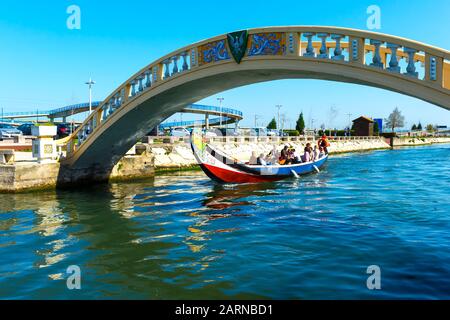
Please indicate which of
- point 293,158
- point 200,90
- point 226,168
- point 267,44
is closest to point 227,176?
point 226,168

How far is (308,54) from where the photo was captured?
9.68 metres

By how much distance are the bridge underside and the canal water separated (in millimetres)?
2909

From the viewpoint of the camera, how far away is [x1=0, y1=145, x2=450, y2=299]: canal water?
5.84 m

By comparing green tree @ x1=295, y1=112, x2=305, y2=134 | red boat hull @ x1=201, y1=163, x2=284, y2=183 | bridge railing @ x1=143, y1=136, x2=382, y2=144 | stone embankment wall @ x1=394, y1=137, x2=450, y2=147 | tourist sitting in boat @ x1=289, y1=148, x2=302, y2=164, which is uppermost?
green tree @ x1=295, y1=112, x2=305, y2=134

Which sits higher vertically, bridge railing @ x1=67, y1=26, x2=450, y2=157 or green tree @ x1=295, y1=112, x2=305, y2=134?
green tree @ x1=295, y1=112, x2=305, y2=134

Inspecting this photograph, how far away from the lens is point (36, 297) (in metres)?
5.62

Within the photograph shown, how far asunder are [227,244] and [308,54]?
4.85 metres

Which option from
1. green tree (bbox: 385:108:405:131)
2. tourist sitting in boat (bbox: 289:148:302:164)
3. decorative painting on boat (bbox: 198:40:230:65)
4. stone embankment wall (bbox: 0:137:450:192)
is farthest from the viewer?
green tree (bbox: 385:108:405:131)

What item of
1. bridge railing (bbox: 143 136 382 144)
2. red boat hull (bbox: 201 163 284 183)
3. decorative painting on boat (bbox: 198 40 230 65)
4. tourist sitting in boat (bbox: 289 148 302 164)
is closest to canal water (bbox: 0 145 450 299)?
red boat hull (bbox: 201 163 284 183)

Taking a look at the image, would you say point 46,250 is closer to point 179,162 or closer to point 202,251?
point 202,251

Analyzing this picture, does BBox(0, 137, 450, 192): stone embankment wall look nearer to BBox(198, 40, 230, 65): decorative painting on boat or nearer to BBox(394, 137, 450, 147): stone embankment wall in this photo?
BBox(198, 40, 230, 65): decorative painting on boat

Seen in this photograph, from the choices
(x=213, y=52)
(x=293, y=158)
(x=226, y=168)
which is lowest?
(x=226, y=168)

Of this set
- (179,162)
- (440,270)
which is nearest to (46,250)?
(440,270)

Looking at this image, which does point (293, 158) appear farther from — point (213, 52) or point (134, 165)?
point (213, 52)
